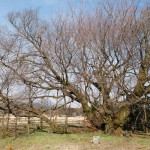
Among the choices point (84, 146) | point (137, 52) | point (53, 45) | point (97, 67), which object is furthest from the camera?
point (53, 45)

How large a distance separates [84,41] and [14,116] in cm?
572

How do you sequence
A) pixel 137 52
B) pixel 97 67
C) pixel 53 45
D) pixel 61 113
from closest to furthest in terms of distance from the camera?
pixel 137 52 → pixel 97 67 → pixel 53 45 → pixel 61 113

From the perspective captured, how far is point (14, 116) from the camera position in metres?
17.2

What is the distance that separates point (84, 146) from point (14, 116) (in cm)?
645

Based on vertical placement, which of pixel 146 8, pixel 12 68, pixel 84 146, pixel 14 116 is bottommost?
pixel 84 146

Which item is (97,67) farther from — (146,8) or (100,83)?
(146,8)

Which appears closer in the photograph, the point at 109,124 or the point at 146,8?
the point at 146,8

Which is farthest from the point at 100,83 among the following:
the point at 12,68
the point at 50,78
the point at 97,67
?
the point at 12,68

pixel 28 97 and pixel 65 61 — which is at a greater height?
pixel 65 61

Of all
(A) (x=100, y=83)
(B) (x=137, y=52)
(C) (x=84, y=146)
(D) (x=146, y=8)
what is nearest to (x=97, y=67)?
(A) (x=100, y=83)

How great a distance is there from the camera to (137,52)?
1414 cm

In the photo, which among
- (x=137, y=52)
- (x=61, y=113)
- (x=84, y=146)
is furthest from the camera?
(x=61, y=113)

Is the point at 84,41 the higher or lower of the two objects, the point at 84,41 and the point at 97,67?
the higher

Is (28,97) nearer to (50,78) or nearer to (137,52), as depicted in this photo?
(50,78)
